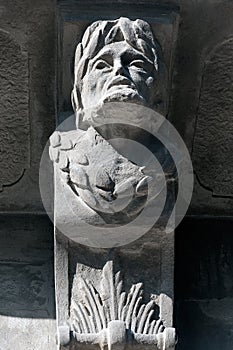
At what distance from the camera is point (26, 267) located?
301cm

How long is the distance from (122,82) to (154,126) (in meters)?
0.15

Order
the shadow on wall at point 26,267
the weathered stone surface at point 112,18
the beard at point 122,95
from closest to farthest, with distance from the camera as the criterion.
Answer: the beard at point 122,95 < the weathered stone surface at point 112,18 < the shadow on wall at point 26,267

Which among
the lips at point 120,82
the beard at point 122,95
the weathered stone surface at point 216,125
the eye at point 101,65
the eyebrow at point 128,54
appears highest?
the eyebrow at point 128,54

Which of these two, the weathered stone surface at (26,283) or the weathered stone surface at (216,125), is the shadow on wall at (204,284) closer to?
the weathered stone surface at (216,125)

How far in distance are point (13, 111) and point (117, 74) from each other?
1.26 feet

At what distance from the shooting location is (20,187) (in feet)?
10.2

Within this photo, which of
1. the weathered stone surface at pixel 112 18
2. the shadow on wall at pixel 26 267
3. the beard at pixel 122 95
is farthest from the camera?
the shadow on wall at pixel 26 267

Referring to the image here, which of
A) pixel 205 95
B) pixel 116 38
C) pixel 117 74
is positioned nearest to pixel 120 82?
pixel 117 74

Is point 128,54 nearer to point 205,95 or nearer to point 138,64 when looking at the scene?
point 138,64

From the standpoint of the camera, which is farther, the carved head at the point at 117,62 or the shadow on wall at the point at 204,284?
the shadow on wall at the point at 204,284

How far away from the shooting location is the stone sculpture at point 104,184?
2.69m

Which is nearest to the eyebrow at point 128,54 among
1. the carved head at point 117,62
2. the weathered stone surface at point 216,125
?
the carved head at point 117,62

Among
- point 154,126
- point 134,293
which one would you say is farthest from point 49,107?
point 134,293

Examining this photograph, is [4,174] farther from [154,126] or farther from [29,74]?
[154,126]
